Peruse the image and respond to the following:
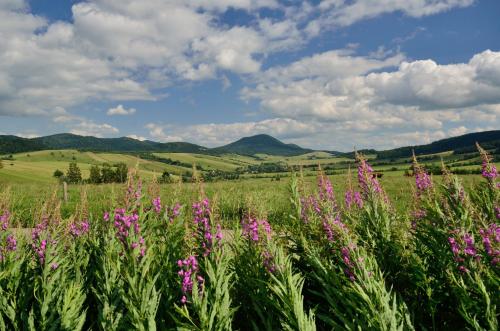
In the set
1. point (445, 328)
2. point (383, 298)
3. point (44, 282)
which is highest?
point (383, 298)

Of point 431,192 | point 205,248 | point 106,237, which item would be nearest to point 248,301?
point 205,248

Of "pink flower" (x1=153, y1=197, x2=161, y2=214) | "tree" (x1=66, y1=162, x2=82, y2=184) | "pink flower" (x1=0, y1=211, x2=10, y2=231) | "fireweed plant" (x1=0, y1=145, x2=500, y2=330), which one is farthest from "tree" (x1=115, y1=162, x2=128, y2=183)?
"tree" (x1=66, y1=162, x2=82, y2=184)

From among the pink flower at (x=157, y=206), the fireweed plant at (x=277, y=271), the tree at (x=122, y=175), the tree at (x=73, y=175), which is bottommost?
the tree at (x=73, y=175)

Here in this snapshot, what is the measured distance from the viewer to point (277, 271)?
10.9 ft

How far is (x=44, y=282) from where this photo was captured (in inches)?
161

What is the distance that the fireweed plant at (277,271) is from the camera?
306 cm

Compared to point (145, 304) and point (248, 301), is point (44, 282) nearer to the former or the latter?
point (145, 304)

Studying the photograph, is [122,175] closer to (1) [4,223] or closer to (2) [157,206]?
(2) [157,206]

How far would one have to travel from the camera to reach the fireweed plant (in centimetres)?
306

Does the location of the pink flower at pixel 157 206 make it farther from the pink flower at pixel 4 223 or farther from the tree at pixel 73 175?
the tree at pixel 73 175

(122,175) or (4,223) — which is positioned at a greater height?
(122,175)

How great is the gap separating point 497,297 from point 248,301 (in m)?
2.46

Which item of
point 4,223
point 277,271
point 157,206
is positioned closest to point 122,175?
point 157,206

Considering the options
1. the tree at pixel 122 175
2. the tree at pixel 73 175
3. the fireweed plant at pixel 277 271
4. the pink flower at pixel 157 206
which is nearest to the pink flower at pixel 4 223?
the fireweed plant at pixel 277 271
